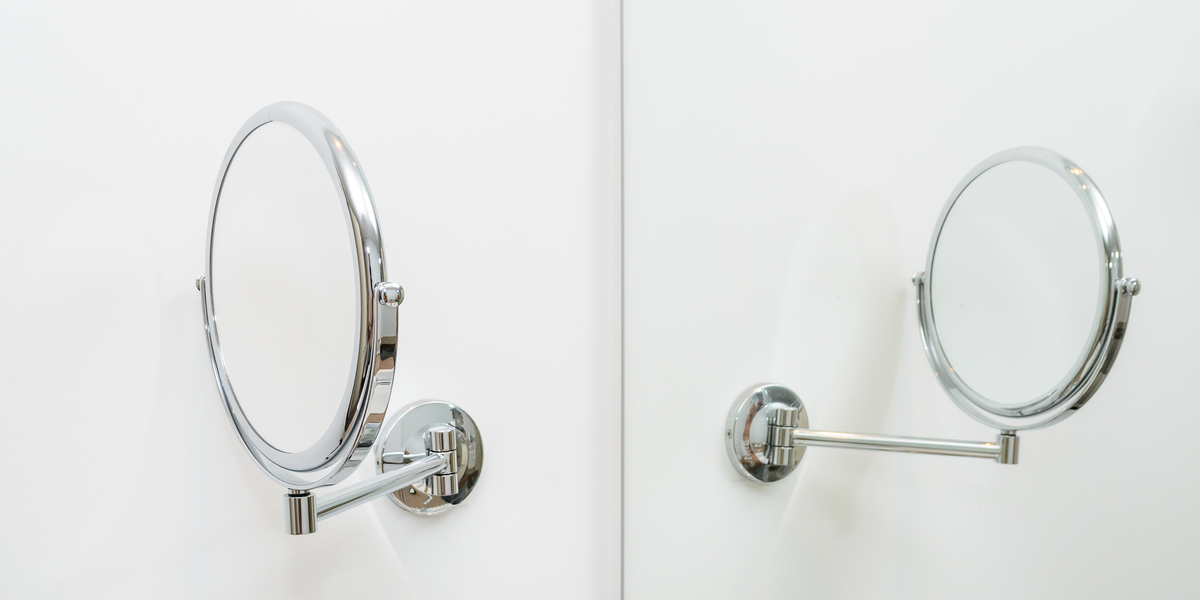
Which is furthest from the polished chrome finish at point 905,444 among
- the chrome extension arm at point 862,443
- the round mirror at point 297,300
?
the round mirror at point 297,300

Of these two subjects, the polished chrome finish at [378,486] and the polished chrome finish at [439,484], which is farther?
the polished chrome finish at [439,484]

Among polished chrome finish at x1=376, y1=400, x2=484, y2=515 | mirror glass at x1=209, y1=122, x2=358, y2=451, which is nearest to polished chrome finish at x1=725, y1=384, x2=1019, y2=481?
polished chrome finish at x1=376, y1=400, x2=484, y2=515

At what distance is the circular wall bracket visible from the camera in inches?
24.8

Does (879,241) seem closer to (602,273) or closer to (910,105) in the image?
(910,105)

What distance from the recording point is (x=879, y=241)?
0.52 m

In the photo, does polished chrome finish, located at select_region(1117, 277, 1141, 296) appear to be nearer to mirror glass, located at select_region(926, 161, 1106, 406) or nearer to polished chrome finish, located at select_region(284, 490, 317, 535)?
mirror glass, located at select_region(926, 161, 1106, 406)

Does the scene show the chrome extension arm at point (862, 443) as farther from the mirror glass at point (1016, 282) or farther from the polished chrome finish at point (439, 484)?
the polished chrome finish at point (439, 484)

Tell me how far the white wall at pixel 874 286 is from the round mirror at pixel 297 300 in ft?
1.17

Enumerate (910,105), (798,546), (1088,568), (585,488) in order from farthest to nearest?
(585,488), (798,546), (910,105), (1088,568)

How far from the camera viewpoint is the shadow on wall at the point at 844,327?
0.52m

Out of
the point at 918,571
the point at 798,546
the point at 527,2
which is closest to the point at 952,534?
the point at 918,571

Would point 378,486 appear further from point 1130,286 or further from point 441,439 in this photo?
point 1130,286

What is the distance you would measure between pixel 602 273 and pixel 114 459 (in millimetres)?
459

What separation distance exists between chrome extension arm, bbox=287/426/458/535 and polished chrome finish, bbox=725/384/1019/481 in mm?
268
